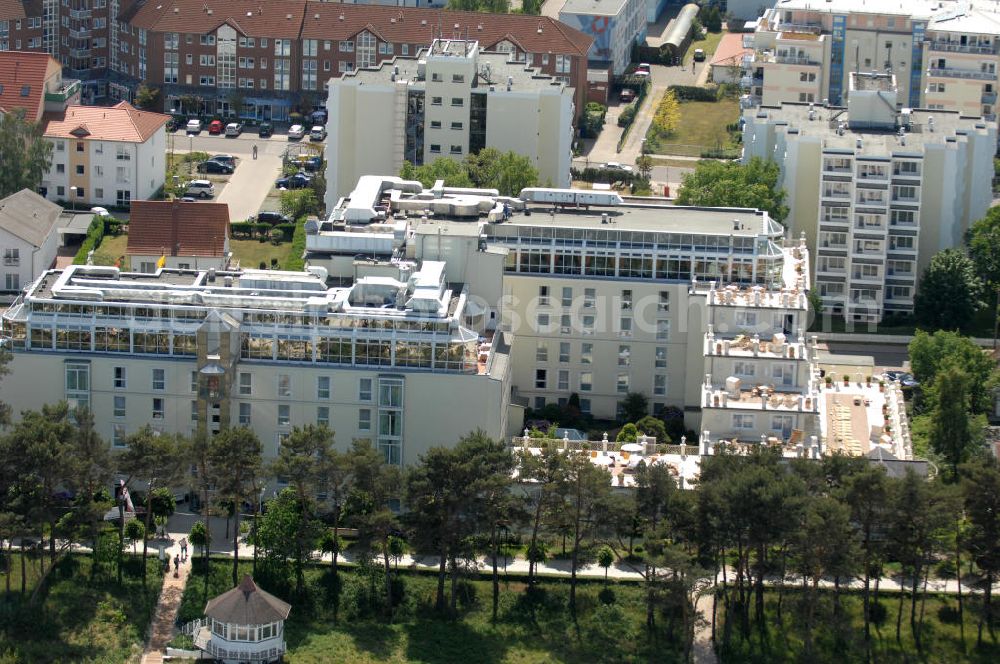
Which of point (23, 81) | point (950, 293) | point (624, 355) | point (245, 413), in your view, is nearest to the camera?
point (245, 413)

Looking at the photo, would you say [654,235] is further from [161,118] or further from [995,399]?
[161,118]

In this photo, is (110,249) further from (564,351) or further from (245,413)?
(245,413)

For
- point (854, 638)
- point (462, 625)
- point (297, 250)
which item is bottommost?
point (462, 625)

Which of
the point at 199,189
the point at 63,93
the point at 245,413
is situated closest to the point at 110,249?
the point at 199,189

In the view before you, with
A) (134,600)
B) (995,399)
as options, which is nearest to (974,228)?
(995,399)

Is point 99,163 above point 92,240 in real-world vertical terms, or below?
above

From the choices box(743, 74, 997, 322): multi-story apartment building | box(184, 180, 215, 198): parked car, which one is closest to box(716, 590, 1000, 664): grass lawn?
box(743, 74, 997, 322): multi-story apartment building

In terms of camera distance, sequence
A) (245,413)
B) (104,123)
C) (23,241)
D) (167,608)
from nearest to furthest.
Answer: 1. (167,608)
2. (245,413)
3. (23,241)
4. (104,123)

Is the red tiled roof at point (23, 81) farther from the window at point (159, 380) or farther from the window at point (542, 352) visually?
the window at point (159, 380)
